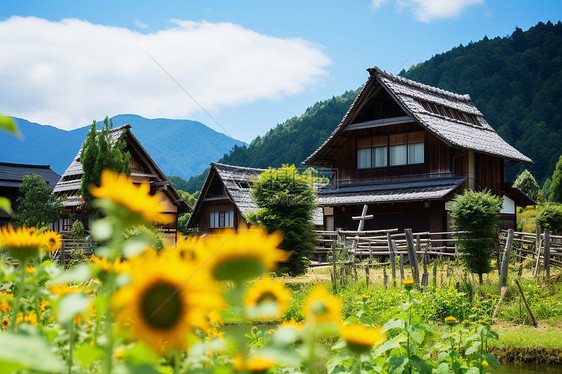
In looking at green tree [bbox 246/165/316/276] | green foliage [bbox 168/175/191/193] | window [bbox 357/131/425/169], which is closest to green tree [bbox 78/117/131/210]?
green tree [bbox 246/165/316/276]

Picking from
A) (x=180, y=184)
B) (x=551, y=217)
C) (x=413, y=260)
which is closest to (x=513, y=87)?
(x=551, y=217)

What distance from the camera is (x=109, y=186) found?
0.71 metres

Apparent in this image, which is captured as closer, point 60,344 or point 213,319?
point 213,319

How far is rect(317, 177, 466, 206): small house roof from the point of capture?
2028 centimetres

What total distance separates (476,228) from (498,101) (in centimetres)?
4012

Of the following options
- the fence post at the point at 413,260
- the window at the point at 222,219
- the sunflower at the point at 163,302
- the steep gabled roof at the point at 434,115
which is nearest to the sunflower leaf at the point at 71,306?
the sunflower at the point at 163,302

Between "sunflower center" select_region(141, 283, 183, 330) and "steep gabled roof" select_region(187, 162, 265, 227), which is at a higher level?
"steep gabled roof" select_region(187, 162, 265, 227)

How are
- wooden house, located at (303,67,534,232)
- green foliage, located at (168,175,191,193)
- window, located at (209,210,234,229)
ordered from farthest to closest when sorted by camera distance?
green foliage, located at (168,175,191,193) → window, located at (209,210,234,229) → wooden house, located at (303,67,534,232)

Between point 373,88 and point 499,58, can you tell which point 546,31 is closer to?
point 499,58

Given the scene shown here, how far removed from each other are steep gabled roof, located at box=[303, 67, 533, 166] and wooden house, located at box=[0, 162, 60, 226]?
16687 millimetres

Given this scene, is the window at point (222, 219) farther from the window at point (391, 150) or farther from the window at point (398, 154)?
the window at point (398, 154)

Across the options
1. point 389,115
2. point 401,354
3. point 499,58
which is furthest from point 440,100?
point 499,58

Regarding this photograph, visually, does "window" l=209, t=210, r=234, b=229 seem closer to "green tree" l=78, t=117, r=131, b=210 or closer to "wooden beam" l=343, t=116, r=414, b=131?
"green tree" l=78, t=117, r=131, b=210

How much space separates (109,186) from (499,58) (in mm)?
57279
